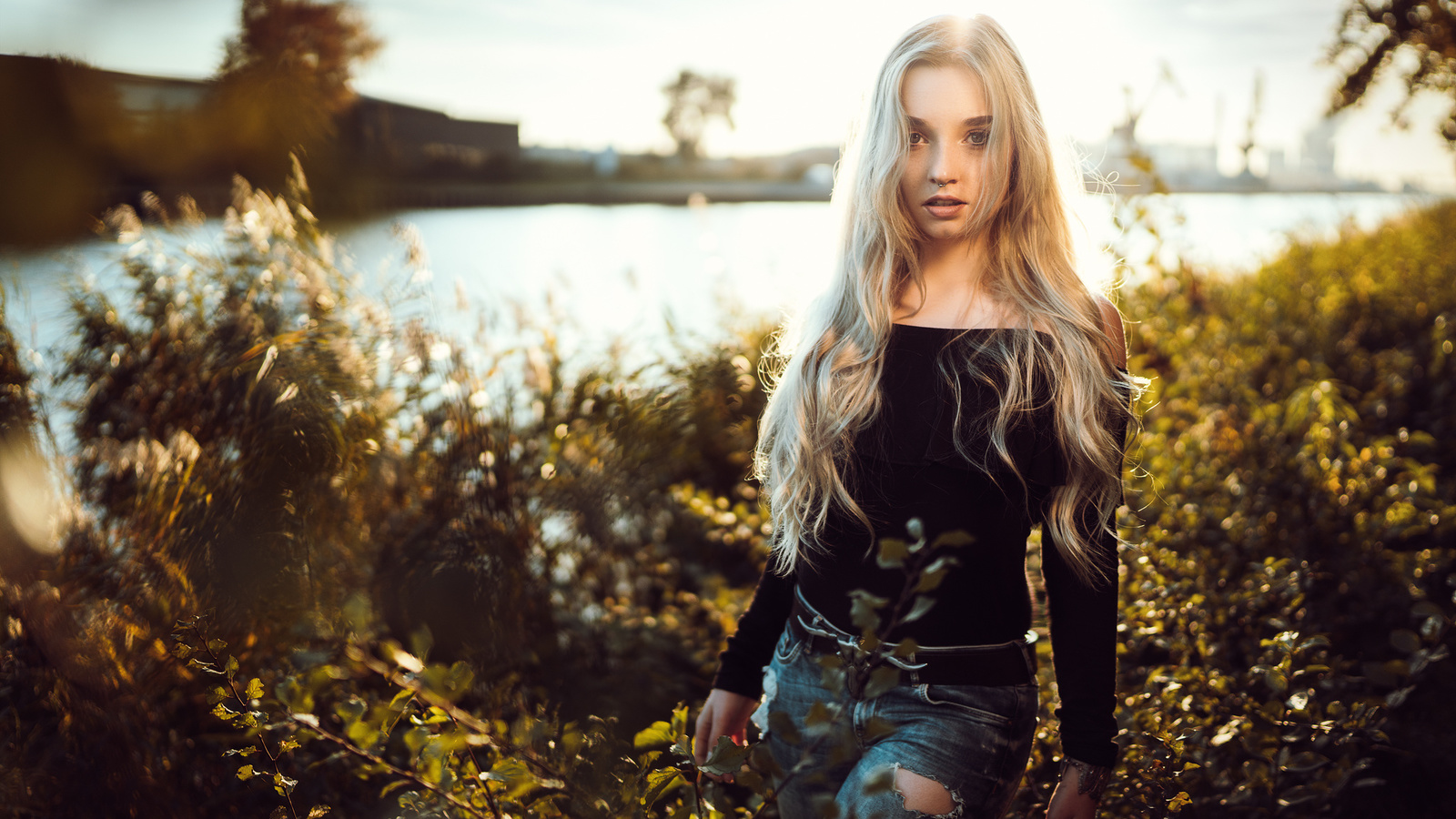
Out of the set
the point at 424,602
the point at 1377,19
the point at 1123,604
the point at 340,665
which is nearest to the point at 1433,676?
the point at 1123,604

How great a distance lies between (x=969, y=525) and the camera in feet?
A: 4.58

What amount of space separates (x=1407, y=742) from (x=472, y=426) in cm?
289

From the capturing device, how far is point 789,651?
5.00 feet

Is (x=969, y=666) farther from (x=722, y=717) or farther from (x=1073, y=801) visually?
(x=722, y=717)

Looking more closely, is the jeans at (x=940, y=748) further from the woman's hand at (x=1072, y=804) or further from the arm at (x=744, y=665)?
the arm at (x=744, y=665)

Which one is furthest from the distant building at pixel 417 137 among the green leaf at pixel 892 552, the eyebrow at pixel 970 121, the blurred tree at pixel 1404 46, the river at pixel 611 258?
the blurred tree at pixel 1404 46

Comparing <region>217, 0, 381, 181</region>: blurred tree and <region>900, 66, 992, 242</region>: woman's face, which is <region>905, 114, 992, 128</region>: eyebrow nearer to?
<region>900, 66, 992, 242</region>: woman's face

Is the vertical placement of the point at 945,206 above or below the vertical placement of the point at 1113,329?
above

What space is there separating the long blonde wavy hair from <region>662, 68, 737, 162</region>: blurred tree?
2.97 metres

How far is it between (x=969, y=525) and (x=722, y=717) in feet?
2.18

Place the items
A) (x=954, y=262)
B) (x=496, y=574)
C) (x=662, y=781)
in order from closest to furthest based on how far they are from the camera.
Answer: (x=662, y=781), (x=954, y=262), (x=496, y=574)

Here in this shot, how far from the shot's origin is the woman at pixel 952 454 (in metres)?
1.33

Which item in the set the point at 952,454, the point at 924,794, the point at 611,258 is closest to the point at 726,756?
the point at 924,794

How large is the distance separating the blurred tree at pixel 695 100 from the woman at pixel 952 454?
117 inches
